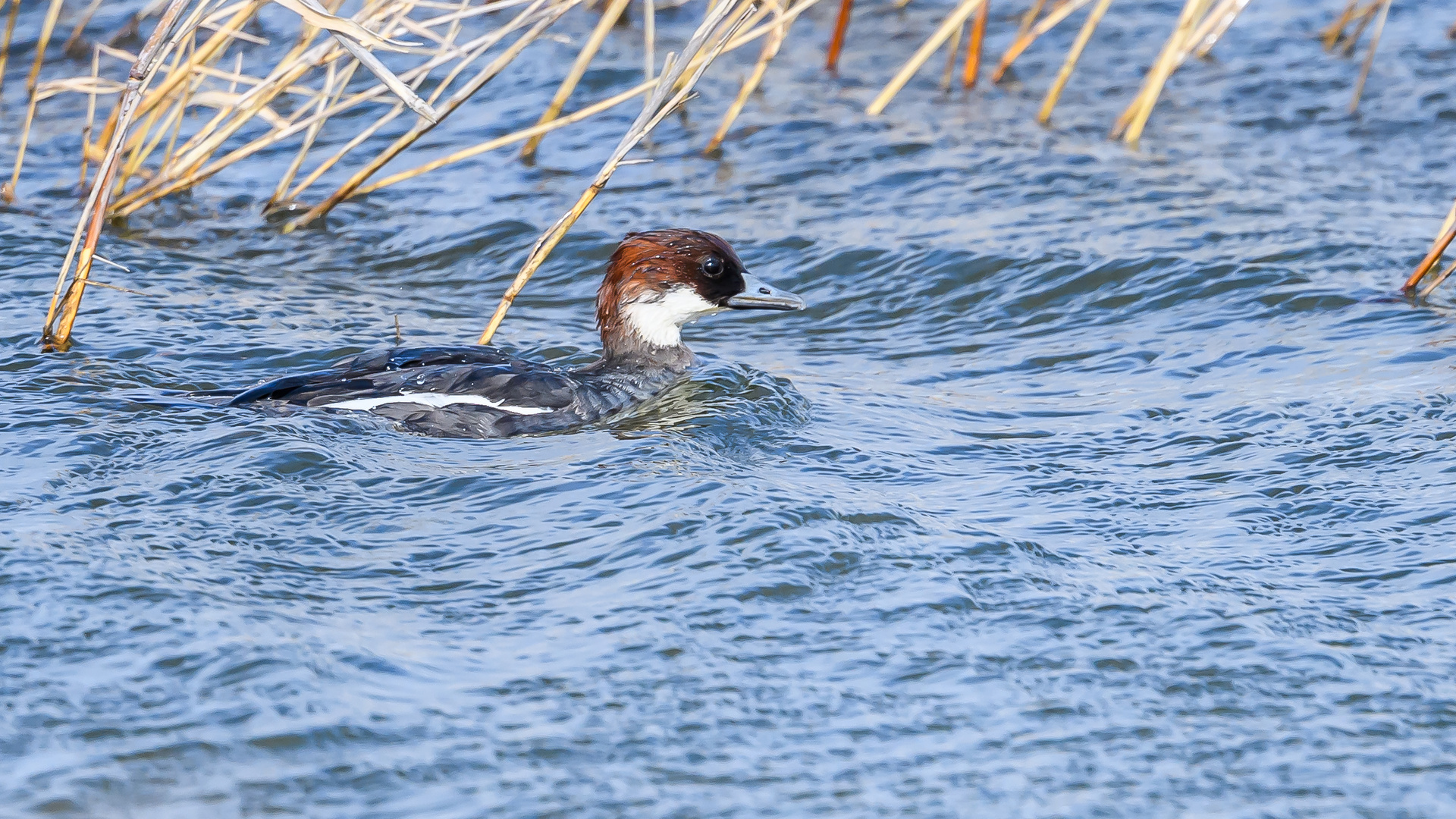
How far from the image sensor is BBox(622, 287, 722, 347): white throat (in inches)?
Answer: 281

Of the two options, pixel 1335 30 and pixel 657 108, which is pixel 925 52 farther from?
pixel 657 108

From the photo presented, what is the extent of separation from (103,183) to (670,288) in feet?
7.63

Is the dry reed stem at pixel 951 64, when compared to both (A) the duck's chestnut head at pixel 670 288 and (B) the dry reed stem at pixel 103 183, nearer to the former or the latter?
(A) the duck's chestnut head at pixel 670 288

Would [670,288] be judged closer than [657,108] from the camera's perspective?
No

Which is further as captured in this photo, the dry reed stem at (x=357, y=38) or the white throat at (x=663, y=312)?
the white throat at (x=663, y=312)

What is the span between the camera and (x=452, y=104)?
680 cm

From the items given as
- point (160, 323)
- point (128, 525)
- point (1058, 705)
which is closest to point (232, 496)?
point (128, 525)

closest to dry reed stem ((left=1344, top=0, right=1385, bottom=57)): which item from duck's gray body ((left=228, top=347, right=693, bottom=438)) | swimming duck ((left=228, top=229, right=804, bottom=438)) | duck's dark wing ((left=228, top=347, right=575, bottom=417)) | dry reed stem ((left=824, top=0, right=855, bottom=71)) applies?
dry reed stem ((left=824, top=0, right=855, bottom=71))

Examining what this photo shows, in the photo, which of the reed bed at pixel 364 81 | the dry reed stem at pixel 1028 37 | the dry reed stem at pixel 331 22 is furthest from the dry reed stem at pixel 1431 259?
the dry reed stem at pixel 331 22

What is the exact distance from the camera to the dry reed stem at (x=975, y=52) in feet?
35.5

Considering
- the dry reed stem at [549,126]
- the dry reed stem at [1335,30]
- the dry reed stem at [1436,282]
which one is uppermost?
the dry reed stem at [549,126]

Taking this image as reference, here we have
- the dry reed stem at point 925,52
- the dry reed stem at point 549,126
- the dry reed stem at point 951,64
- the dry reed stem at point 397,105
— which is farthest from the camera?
the dry reed stem at point 951,64

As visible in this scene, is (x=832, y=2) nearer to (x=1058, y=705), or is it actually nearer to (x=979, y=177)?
(x=979, y=177)

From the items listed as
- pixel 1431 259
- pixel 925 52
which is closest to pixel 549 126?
pixel 925 52
